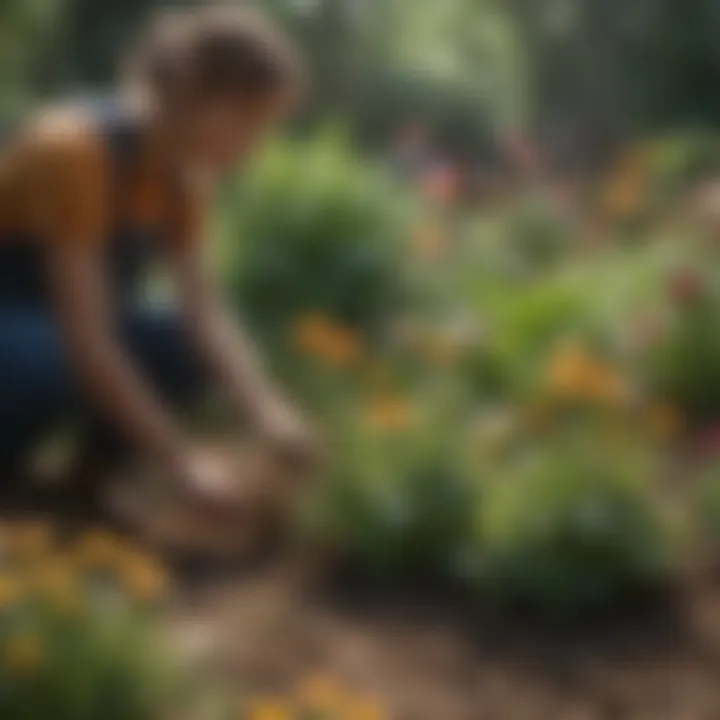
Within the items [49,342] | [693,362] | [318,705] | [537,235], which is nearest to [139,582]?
[318,705]

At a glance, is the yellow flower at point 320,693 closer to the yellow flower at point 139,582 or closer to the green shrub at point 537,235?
the yellow flower at point 139,582

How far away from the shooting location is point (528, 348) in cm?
204

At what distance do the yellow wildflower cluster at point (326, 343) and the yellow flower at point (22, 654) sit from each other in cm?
81

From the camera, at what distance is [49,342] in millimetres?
1699

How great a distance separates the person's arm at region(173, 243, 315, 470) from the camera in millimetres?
1653

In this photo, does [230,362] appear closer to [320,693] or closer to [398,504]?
[398,504]

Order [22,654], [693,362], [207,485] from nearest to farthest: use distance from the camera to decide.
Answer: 1. [22,654]
2. [207,485]
3. [693,362]

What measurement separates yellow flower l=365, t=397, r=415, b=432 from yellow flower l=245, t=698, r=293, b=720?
14.7 inches

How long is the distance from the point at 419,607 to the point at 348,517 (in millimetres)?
121

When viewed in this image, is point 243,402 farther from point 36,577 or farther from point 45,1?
point 45,1

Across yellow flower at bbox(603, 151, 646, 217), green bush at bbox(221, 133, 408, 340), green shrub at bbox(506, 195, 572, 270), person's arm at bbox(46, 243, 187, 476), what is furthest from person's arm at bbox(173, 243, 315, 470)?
yellow flower at bbox(603, 151, 646, 217)

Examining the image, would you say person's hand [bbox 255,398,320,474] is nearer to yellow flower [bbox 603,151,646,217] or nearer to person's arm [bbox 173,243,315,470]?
person's arm [bbox 173,243,315,470]

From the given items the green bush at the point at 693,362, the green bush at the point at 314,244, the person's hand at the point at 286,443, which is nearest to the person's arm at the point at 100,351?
the person's hand at the point at 286,443

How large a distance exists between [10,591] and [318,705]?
0.25 meters
